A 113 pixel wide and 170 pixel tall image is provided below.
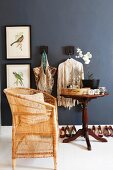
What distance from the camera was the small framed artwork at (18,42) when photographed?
3357 millimetres

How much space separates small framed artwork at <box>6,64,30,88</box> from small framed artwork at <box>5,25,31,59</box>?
0.13m

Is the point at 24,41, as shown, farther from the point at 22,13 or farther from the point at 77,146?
the point at 77,146

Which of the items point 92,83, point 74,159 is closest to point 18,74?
point 92,83

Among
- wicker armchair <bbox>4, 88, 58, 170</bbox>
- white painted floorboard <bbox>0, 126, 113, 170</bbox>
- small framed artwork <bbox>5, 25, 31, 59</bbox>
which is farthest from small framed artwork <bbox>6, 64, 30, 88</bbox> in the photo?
wicker armchair <bbox>4, 88, 58, 170</bbox>

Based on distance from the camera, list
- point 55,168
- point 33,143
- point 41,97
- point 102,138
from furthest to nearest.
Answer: point 102,138
point 41,97
point 33,143
point 55,168

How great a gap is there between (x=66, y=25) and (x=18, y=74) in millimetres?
1011

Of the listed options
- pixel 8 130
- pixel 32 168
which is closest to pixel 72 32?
pixel 8 130

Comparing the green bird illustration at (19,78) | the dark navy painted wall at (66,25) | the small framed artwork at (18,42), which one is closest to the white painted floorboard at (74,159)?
the green bird illustration at (19,78)

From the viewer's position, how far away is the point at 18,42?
3.37 metres

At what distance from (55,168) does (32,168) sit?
24cm

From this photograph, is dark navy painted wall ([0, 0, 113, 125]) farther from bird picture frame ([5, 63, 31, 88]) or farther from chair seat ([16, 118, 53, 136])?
chair seat ([16, 118, 53, 136])

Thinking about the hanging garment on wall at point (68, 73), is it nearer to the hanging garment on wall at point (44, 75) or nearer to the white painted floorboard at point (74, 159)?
the hanging garment on wall at point (44, 75)

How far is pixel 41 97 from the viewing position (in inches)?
112

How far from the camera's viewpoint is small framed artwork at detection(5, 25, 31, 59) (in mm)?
3357
